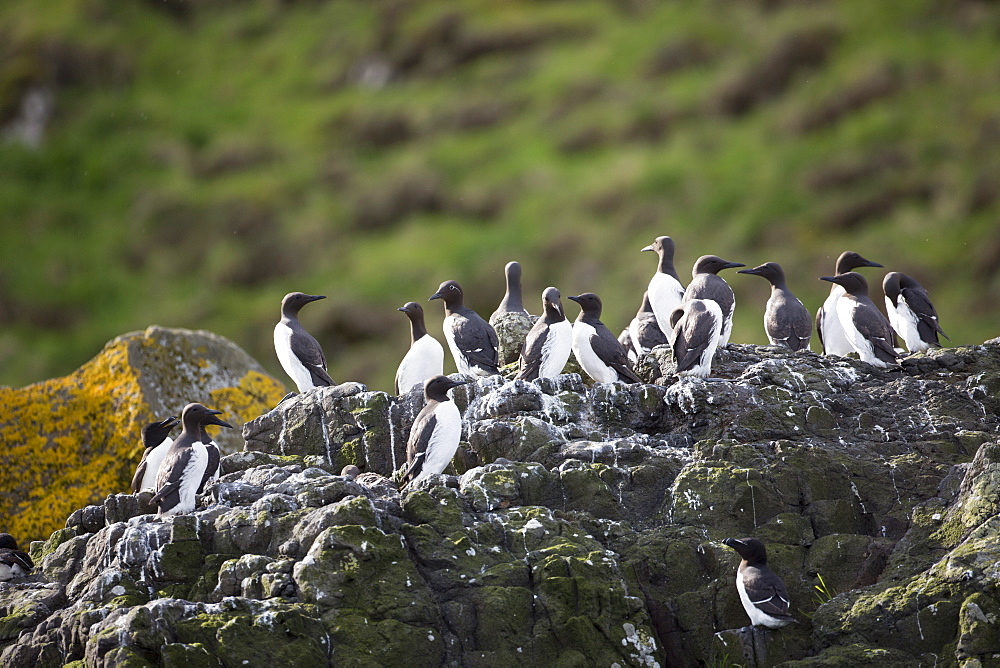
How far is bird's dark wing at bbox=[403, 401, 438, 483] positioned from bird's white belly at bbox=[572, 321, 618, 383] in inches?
78.3

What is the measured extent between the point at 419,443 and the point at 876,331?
4.36 meters

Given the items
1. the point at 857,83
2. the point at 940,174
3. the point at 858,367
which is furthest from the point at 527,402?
the point at 857,83

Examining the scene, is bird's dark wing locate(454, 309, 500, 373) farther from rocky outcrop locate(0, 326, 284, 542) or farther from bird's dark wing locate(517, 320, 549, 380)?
rocky outcrop locate(0, 326, 284, 542)

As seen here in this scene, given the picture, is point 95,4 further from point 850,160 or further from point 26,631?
point 26,631

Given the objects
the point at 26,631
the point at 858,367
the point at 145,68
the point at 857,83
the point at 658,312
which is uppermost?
the point at 145,68

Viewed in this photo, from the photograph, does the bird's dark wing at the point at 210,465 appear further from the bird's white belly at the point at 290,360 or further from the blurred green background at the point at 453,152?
the blurred green background at the point at 453,152

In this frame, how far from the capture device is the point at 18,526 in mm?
11219

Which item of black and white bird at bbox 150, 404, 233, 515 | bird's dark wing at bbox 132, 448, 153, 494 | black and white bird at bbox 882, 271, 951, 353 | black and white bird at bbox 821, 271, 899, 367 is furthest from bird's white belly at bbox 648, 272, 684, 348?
bird's dark wing at bbox 132, 448, 153, 494

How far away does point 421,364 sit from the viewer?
11.2 metres

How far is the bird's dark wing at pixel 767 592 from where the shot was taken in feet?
24.1

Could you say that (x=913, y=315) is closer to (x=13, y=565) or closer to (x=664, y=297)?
(x=664, y=297)

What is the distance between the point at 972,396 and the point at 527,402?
11.5 feet

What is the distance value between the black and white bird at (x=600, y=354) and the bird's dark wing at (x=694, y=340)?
53 centimetres

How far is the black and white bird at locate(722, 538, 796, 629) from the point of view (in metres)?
7.37
